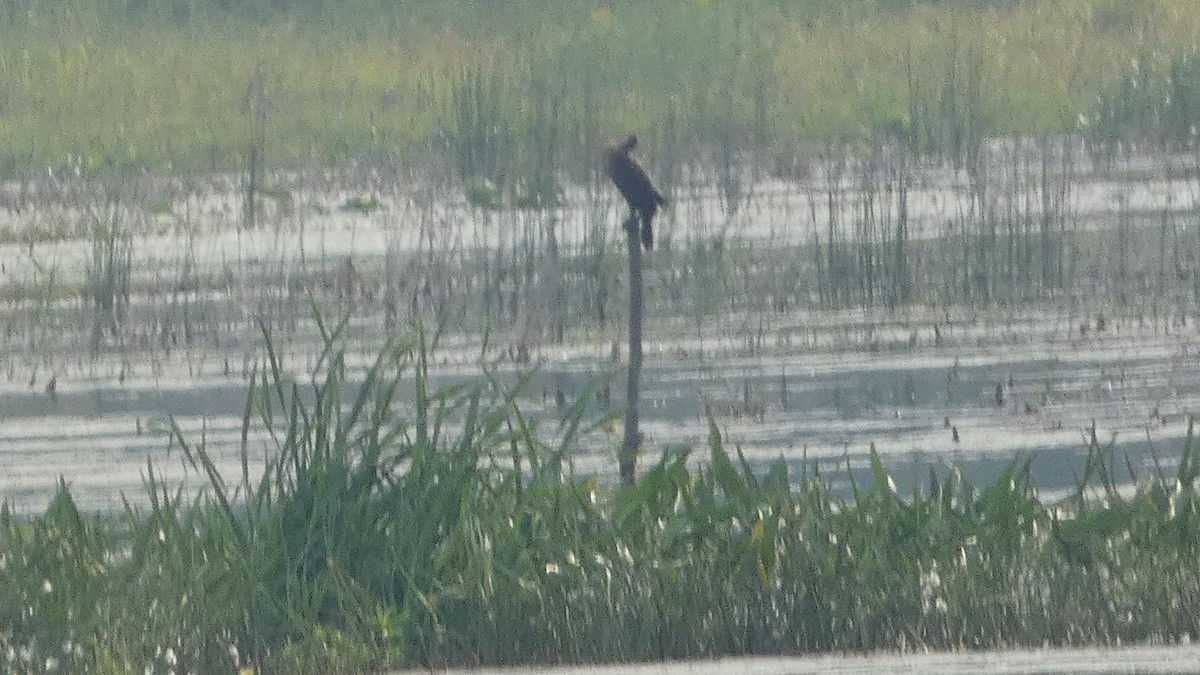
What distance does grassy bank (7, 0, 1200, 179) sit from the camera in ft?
73.6

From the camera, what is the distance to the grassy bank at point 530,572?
274 inches

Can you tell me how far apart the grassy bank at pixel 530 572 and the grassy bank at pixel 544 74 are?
1304 centimetres

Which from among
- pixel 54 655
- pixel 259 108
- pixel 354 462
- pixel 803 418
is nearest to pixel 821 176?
pixel 259 108

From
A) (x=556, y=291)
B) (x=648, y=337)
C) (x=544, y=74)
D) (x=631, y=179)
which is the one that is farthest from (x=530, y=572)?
(x=544, y=74)

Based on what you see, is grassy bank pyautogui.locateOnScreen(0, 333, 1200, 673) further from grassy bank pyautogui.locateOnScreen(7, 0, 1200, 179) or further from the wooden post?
grassy bank pyautogui.locateOnScreen(7, 0, 1200, 179)

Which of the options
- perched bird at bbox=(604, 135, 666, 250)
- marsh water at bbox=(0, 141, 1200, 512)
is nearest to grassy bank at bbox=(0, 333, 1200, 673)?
marsh water at bbox=(0, 141, 1200, 512)

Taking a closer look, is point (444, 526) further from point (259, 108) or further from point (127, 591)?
point (259, 108)

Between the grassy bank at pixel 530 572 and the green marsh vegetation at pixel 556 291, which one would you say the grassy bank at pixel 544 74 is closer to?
the green marsh vegetation at pixel 556 291

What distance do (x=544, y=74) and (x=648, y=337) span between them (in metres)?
10.5

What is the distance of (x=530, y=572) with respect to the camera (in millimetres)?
7105

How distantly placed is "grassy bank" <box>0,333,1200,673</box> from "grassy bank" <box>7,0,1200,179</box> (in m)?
13.0

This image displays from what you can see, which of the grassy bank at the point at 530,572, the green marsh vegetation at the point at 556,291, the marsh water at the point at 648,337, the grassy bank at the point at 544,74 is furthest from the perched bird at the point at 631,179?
the grassy bank at the point at 544,74

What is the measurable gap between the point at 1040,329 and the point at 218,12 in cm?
1527

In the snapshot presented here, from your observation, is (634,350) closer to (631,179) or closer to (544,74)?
(631,179)
